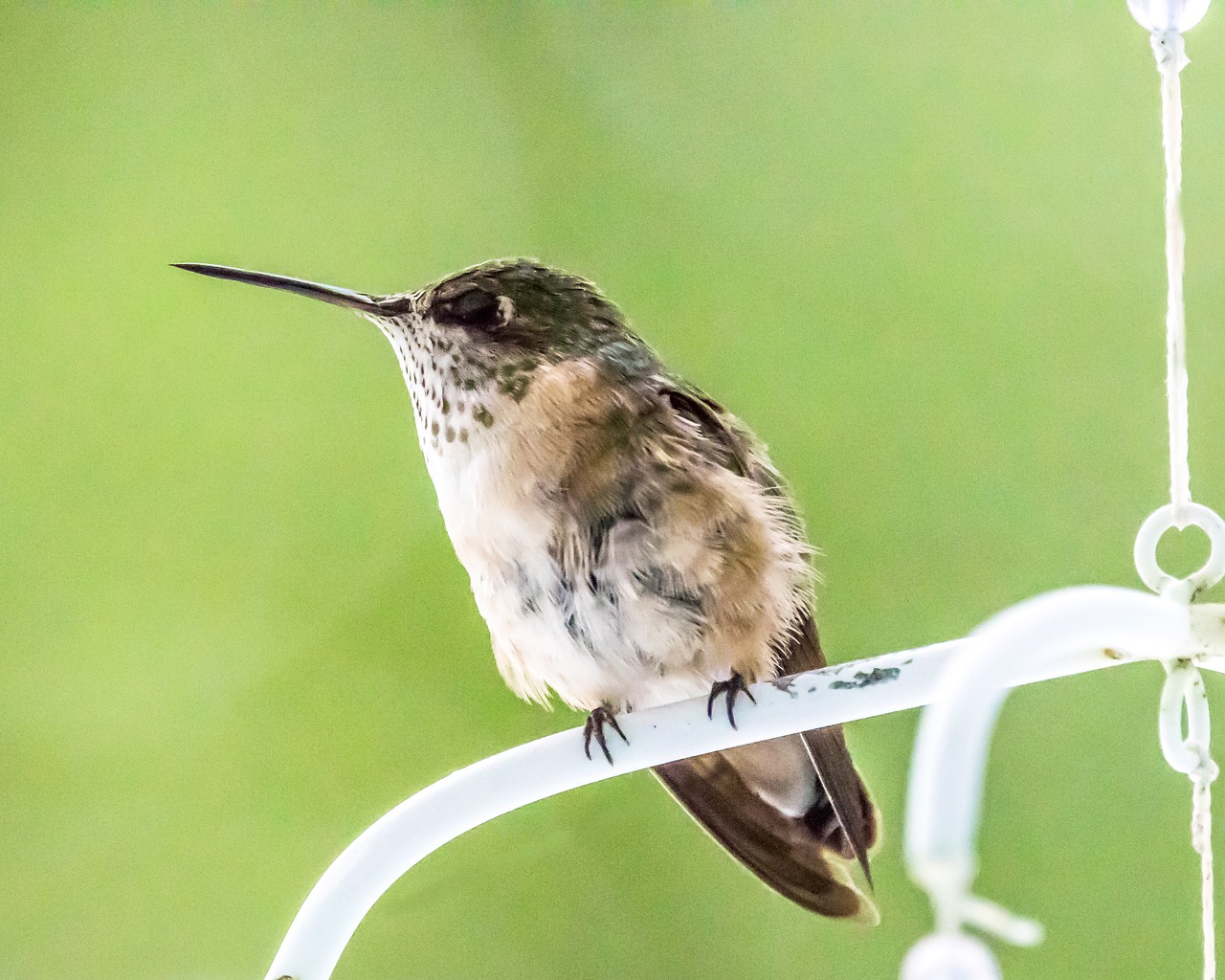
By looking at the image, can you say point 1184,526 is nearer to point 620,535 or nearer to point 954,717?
point 954,717

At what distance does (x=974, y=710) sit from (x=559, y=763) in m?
0.30

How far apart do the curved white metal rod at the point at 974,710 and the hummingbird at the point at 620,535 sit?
0.34 metres

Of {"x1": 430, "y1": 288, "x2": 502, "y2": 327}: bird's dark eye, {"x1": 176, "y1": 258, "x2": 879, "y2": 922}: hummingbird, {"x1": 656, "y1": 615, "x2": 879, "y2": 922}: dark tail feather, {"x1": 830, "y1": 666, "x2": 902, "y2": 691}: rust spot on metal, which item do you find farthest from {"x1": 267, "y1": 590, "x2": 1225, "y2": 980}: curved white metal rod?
{"x1": 430, "y1": 288, "x2": 502, "y2": 327}: bird's dark eye

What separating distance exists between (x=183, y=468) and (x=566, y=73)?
2.42 feet

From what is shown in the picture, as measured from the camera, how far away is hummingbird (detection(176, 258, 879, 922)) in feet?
2.60

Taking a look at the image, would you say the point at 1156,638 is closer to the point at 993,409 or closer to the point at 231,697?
the point at 993,409

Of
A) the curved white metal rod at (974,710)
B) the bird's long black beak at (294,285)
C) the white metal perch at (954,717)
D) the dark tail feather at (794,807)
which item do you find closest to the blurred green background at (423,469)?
the dark tail feather at (794,807)

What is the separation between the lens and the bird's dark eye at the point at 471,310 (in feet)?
2.92

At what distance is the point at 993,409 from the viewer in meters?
1.32

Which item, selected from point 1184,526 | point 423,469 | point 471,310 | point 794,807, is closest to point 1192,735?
point 1184,526

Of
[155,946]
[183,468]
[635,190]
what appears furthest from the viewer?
[635,190]

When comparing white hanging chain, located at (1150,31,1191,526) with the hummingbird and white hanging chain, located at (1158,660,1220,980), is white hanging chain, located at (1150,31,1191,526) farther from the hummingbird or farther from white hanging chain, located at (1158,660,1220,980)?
the hummingbird

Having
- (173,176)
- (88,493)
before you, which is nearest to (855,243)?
(173,176)

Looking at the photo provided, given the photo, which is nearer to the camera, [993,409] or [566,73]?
[993,409]
